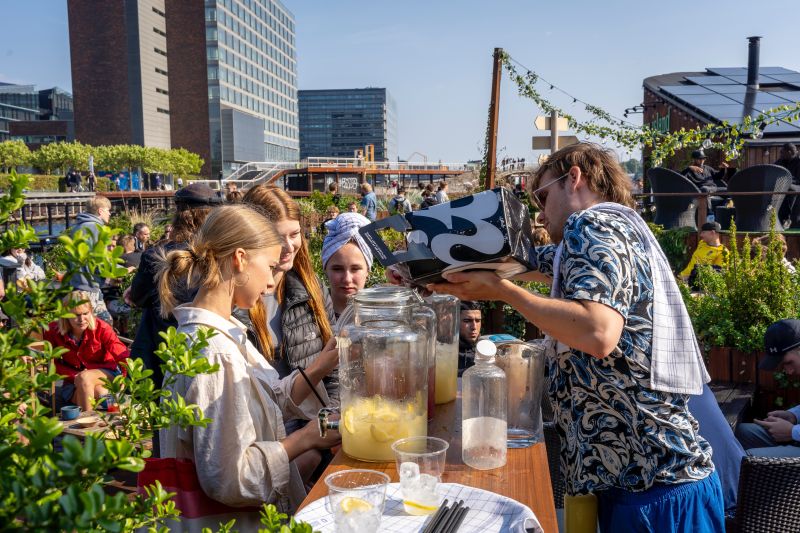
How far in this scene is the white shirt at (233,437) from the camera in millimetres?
1654

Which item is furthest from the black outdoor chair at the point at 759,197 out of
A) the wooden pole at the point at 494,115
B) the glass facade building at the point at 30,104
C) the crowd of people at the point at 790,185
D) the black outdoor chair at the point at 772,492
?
the glass facade building at the point at 30,104

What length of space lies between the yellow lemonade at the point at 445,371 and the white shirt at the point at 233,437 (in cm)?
48

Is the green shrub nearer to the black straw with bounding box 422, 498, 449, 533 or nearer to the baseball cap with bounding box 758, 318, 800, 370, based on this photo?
the baseball cap with bounding box 758, 318, 800, 370

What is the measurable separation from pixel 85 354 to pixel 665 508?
471 centimetres

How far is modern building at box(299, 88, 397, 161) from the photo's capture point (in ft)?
540

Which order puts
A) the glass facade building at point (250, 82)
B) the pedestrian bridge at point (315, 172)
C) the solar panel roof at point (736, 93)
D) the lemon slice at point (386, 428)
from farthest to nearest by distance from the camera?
the glass facade building at point (250, 82) < the pedestrian bridge at point (315, 172) < the solar panel roof at point (736, 93) < the lemon slice at point (386, 428)

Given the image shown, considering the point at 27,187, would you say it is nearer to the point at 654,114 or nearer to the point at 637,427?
the point at 637,427

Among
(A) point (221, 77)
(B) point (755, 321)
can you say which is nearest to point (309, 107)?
(A) point (221, 77)

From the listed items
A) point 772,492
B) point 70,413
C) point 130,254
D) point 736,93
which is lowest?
point 70,413

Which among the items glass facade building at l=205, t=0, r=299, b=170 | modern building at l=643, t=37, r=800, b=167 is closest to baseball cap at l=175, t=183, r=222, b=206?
modern building at l=643, t=37, r=800, b=167

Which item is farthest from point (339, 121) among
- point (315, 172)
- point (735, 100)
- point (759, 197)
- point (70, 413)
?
point (70, 413)

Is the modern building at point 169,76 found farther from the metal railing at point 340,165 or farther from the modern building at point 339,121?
the modern building at point 339,121

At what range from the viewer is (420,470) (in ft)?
→ 4.69

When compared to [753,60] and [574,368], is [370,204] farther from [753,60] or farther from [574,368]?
[574,368]
